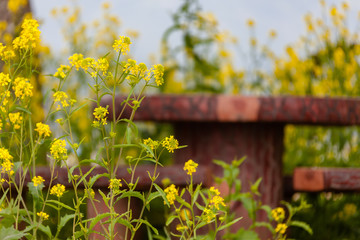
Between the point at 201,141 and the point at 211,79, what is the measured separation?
5.66 ft

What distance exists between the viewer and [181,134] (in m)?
3.04

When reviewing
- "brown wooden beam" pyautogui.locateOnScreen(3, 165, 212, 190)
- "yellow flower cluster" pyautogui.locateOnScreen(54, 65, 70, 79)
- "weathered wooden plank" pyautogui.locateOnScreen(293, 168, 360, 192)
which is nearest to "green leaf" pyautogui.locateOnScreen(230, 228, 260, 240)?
"brown wooden beam" pyautogui.locateOnScreen(3, 165, 212, 190)

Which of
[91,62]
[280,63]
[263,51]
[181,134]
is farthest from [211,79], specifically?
[91,62]

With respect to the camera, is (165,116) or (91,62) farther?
(165,116)

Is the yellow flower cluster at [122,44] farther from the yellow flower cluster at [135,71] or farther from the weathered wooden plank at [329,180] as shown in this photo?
the weathered wooden plank at [329,180]

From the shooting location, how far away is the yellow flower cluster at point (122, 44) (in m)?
1.58

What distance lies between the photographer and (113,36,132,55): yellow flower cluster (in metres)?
1.58

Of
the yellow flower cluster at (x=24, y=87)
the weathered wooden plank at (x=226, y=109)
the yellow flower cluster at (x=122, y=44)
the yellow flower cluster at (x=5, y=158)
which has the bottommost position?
the yellow flower cluster at (x=5, y=158)

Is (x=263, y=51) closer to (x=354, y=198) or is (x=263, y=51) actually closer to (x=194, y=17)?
(x=194, y=17)

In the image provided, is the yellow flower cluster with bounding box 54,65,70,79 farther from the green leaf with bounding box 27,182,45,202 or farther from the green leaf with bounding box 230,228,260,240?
the green leaf with bounding box 230,228,260,240

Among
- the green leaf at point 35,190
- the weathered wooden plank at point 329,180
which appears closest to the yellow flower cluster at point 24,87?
the green leaf at point 35,190

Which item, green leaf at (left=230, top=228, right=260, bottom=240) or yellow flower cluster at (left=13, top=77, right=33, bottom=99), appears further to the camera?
green leaf at (left=230, top=228, right=260, bottom=240)

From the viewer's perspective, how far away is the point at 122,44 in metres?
1.59

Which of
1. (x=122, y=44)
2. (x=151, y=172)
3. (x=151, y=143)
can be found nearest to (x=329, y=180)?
(x=151, y=172)
